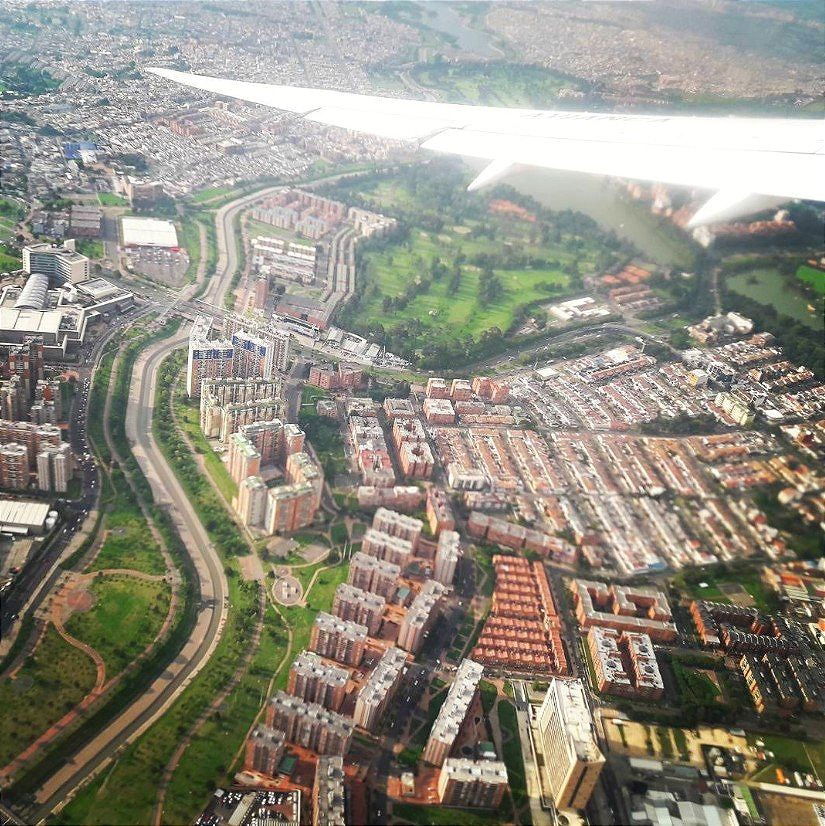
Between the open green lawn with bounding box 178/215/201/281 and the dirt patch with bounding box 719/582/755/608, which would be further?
the open green lawn with bounding box 178/215/201/281

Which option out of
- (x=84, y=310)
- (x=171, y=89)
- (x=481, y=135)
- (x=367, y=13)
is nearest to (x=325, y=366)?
(x=84, y=310)

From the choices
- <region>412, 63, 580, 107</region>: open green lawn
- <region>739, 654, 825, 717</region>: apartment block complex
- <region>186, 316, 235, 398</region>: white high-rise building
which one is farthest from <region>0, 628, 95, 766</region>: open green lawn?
<region>412, 63, 580, 107</region>: open green lawn

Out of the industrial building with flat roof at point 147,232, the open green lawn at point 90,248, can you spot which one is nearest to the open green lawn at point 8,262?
the open green lawn at point 90,248

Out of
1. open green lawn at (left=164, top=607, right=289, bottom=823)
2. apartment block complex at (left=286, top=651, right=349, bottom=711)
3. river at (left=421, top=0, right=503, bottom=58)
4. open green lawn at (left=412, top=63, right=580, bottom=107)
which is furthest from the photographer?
river at (left=421, top=0, right=503, bottom=58)

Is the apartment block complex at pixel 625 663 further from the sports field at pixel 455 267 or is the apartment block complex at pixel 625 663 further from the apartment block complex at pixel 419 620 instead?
the sports field at pixel 455 267

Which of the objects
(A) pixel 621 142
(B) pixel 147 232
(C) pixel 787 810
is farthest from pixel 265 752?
(B) pixel 147 232

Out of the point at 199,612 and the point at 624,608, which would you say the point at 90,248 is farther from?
the point at 624,608

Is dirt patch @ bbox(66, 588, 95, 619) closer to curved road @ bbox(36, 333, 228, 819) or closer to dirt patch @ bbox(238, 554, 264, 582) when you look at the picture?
curved road @ bbox(36, 333, 228, 819)
